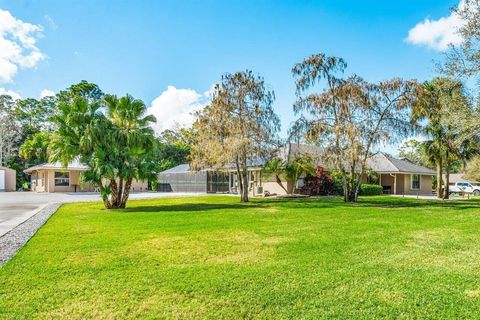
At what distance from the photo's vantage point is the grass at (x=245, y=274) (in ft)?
14.6

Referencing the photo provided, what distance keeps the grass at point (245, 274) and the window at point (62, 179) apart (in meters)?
30.7

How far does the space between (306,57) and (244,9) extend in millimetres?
6204

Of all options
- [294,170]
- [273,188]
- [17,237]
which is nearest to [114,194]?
[17,237]

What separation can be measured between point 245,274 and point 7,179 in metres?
45.8

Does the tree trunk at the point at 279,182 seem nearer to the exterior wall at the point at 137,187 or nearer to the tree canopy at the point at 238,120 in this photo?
the tree canopy at the point at 238,120

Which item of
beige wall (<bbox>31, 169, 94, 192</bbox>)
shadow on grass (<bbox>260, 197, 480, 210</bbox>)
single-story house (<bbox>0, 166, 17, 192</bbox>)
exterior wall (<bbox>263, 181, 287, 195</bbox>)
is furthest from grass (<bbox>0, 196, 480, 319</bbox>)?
single-story house (<bbox>0, 166, 17, 192</bbox>)

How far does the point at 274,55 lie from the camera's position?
1833 cm

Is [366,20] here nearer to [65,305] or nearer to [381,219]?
[381,219]

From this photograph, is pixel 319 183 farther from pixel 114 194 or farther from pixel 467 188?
pixel 467 188

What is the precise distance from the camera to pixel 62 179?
38281 mm

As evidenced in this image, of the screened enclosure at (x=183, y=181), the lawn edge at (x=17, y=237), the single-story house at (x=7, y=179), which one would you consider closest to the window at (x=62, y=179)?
the single-story house at (x=7, y=179)

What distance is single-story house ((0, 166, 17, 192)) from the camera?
41.7 metres

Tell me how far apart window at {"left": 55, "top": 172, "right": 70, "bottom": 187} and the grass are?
3068 cm

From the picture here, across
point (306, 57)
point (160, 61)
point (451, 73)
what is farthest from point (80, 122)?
point (451, 73)
